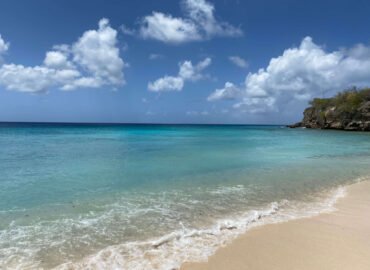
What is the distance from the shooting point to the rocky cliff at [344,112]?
209 ft

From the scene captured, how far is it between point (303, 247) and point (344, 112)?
74907 mm

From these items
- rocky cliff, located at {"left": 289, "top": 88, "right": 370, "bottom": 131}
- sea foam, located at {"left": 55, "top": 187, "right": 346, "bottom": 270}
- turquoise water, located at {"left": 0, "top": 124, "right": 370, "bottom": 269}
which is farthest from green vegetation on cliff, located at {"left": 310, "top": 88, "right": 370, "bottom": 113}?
sea foam, located at {"left": 55, "top": 187, "right": 346, "bottom": 270}

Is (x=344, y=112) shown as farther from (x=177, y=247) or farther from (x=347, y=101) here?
(x=177, y=247)

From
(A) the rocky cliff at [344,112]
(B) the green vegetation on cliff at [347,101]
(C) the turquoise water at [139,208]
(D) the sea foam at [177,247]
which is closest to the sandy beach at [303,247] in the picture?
(D) the sea foam at [177,247]

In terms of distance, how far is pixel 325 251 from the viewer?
4324mm

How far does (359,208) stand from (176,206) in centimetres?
480

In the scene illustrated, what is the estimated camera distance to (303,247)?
4.47 metres

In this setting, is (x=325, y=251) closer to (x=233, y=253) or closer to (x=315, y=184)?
(x=233, y=253)

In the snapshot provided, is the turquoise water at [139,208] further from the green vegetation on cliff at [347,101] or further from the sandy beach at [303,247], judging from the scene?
the green vegetation on cliff at [347,101]

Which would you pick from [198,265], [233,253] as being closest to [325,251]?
[233,253]

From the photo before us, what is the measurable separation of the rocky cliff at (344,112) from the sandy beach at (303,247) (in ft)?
230

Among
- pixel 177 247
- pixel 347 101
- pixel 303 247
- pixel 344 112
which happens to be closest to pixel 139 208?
pixel 177 247

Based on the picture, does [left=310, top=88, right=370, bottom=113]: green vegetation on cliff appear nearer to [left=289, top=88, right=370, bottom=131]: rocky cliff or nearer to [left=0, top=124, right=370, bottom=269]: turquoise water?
[left=289, top=88, right=370, bottom=131]: rocky cliff

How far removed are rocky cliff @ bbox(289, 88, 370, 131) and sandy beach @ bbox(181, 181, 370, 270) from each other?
230ft
